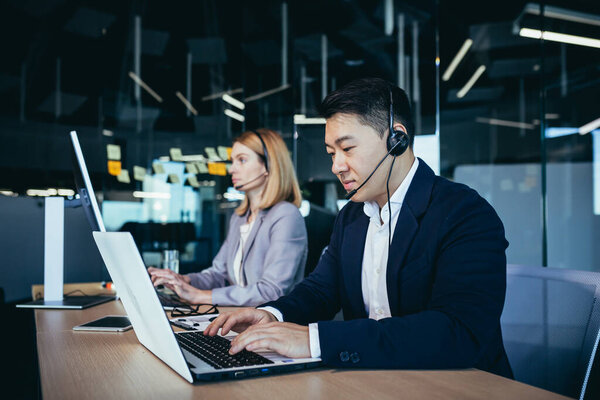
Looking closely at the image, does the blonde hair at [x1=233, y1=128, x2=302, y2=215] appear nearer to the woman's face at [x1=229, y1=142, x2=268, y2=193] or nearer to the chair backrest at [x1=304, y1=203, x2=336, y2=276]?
the woman's face at [x1=229, y1=142, x2=268, y2=193]

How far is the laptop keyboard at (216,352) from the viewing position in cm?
87

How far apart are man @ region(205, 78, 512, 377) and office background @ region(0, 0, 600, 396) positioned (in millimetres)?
2378

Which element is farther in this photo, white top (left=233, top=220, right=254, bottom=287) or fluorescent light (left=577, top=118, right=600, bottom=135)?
fluorescent light (left=577, top=118, right=600, bottom=135)

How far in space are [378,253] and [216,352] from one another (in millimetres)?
578

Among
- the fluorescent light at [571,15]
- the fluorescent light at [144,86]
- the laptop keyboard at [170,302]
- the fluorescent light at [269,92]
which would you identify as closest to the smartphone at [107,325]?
the laptop keyboard at [170,302]

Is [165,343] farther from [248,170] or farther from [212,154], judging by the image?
[212,154]

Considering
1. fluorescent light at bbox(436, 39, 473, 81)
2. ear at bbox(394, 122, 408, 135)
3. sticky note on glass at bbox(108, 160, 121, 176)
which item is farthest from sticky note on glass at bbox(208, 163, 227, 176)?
ear at bbox(394, 122, 408, 135)

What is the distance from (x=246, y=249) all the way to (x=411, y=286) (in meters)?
1.06

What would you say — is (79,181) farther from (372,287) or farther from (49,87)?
(49,87)

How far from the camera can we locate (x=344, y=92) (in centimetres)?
127

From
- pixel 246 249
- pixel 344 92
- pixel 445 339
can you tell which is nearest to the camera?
pixel 445 339

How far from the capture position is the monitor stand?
5.42ft

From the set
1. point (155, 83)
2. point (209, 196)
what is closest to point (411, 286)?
point (209, 196)

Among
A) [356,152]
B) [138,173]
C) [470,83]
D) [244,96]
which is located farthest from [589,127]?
[138,173]
